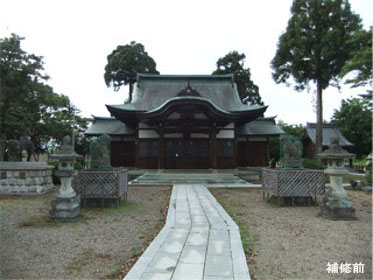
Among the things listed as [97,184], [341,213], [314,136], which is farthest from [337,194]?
[314,136]

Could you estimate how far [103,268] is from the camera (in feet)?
12.2

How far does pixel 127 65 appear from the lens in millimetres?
39094

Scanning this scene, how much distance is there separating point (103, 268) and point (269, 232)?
11.5 ft

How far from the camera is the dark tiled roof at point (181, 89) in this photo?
20.6m

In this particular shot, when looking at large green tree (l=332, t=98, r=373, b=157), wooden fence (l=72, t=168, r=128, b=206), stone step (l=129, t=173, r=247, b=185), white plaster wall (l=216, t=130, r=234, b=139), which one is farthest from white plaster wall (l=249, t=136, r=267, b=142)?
wooden fence (l=72, t=168, r=128, b=206)

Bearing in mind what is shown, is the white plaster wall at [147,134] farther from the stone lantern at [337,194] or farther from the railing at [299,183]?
the stone lantern at [337,194]

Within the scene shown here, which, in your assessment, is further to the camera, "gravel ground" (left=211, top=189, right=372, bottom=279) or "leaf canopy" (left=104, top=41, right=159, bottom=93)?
"leaf canopy" (left=104, top=41, right=159, bottom=93)

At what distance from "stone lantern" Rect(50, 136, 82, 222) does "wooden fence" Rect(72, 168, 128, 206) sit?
1.23 meters

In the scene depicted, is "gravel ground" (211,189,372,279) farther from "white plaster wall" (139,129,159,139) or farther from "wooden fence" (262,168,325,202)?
"white plaster wall" (139,129,159,139)

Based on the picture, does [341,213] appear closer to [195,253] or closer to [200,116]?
[195,253]

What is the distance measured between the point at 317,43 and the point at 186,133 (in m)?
12.1

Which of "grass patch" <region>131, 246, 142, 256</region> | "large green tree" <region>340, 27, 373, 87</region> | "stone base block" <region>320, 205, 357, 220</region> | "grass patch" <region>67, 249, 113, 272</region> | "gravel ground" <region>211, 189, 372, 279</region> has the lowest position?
"grass patch" <region>67, 249, 113, 272</region>

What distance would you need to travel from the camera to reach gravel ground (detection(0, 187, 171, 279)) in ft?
12.0

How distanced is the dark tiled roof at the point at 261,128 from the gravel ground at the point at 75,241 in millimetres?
13790
